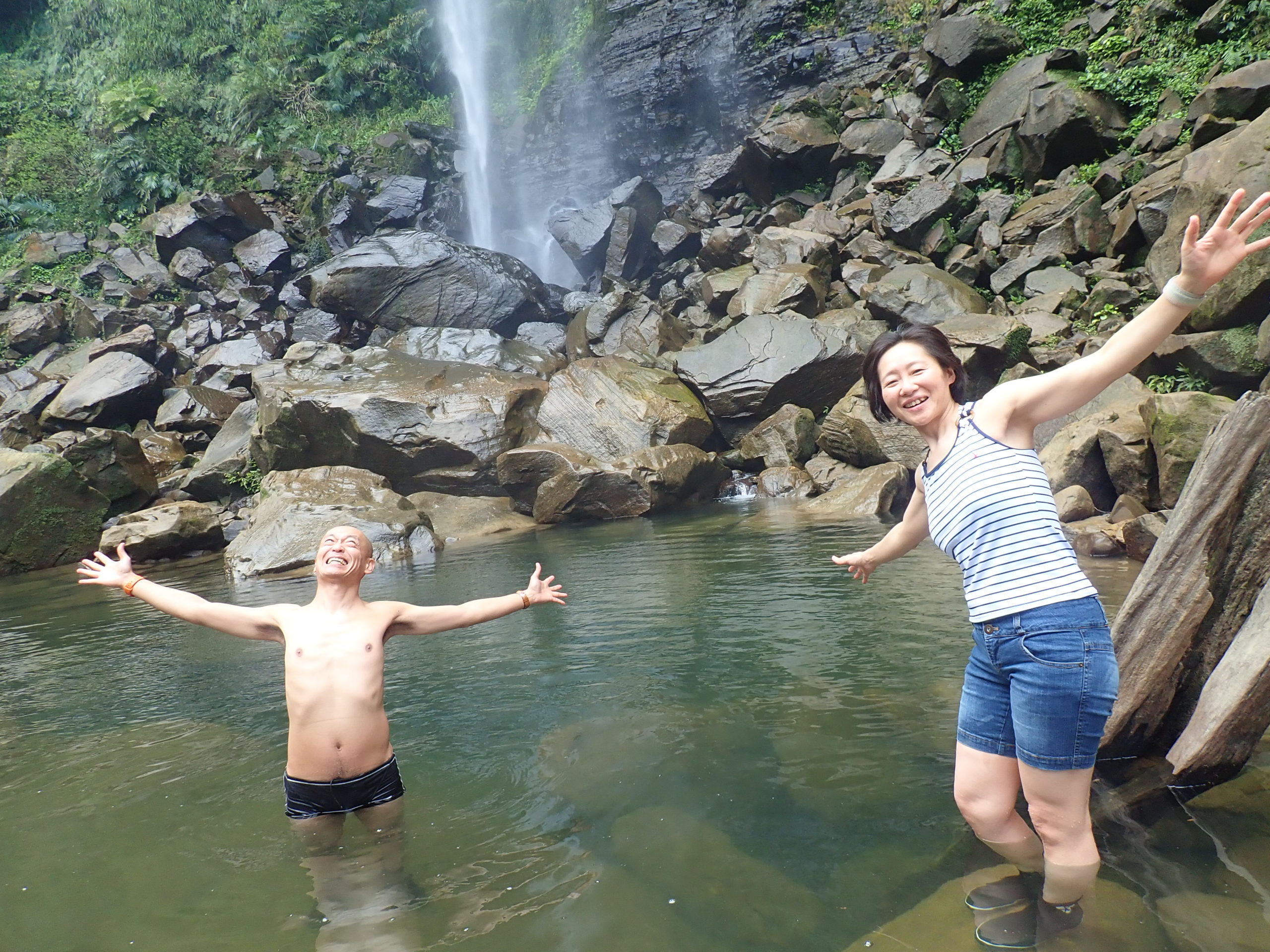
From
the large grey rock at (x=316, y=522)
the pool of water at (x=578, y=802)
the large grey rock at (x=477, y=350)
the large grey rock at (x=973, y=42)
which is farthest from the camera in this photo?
the large grey rock at (x=973, y=42)

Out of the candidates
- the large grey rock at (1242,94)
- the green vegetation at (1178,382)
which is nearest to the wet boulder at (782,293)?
the large grey rock at (1242,94)

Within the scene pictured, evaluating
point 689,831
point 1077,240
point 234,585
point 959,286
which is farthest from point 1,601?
A: point 1077,240

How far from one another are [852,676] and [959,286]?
12718mm

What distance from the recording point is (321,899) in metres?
2.85

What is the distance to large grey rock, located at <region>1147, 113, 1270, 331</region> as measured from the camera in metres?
9.21

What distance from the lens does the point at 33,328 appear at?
24.4 m

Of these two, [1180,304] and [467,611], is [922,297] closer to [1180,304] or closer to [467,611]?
[467,611]

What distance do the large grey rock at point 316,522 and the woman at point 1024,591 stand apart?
33.7 feet

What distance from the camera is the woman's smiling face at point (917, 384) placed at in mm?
2354

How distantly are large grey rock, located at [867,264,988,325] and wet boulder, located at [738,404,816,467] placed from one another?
8.83 feet

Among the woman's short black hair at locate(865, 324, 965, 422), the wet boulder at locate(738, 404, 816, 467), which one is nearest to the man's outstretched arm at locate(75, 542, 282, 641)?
the woman's short black hair at locate(865, 324, 965, 422)

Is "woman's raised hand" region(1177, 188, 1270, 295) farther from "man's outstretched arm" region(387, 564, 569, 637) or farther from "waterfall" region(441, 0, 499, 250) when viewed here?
"waterfall" region(441, 0, 499, 250)

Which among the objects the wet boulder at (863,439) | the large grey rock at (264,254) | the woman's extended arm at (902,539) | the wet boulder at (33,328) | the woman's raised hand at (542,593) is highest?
the large grey rock at (264,254)

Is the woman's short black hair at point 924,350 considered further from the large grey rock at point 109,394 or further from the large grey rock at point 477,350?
the large grey rock at point 109,394
